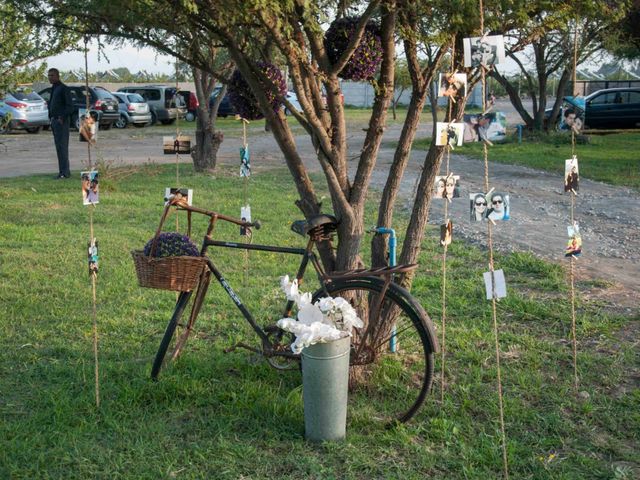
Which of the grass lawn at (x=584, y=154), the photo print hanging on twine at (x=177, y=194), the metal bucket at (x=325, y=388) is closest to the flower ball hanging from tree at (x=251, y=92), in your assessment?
the photo print hanging on twine at (x=177, y=194)

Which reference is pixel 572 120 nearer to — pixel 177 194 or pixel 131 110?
pixel 177 194

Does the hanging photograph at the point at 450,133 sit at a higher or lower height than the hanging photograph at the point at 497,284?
higher

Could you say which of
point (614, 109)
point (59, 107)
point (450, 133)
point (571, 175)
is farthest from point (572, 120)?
point (614, 109)

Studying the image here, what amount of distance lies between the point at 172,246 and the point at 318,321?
3.49 ft

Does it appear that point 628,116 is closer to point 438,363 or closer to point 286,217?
point 286,217

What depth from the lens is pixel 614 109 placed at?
26.6 metres

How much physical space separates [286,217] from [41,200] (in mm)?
4002

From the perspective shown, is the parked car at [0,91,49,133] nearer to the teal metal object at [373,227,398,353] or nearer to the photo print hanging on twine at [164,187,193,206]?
the photo print hanging on twine at [164,187,193,206]

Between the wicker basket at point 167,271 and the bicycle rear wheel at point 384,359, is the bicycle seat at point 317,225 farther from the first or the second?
the wicker basket at point 167,271

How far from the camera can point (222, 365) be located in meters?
4.94

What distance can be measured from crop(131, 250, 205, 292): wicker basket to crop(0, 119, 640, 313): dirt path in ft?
11.6

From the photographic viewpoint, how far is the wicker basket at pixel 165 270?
433 centimetres

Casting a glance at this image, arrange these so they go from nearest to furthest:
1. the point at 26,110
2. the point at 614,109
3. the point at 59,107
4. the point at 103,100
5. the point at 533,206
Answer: the point at 533,206, the point at 59,107, the point at 614,109, the point at 26,110, the point at 103,100

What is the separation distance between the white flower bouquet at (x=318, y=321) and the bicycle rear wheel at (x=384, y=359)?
0.30m
